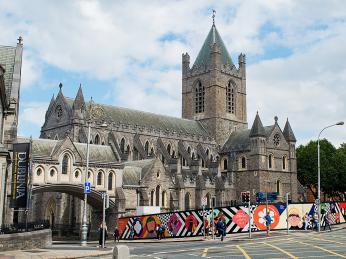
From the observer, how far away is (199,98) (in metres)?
88.3

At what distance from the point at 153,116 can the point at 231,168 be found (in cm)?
1482

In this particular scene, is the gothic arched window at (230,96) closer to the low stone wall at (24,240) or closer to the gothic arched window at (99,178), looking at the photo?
the gothic arched window at (99,178)

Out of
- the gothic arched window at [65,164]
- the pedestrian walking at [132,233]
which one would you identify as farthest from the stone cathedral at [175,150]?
the pedestrian walking at [132,233]

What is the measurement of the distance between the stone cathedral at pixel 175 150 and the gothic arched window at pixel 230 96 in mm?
181

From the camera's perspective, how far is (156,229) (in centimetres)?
3991

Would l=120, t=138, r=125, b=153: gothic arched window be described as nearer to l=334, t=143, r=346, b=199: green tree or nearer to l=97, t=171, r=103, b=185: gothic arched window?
l=97, t=171, r=103, b=185: gothic arched window

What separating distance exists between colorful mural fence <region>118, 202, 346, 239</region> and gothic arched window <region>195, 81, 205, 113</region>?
4678 cm

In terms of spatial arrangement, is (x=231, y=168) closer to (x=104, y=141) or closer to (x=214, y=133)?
(x=214, y=133)

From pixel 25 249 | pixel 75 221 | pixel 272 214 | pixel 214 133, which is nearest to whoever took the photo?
pixel 25 249

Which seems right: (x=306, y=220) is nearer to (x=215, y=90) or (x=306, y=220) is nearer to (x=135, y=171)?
(x=135, y=171)

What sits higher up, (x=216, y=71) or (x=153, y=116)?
(x=216, y=71)

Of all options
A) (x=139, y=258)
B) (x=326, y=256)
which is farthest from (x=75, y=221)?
(x=326, y=256)

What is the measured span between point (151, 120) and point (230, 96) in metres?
19.1

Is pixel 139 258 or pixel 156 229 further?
pixel 156 229
